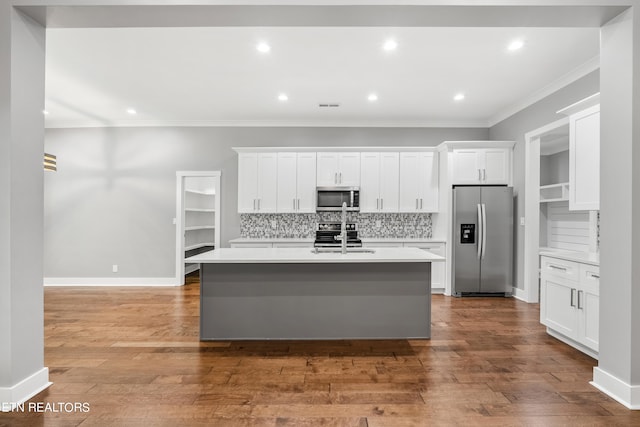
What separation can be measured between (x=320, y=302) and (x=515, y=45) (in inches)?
123

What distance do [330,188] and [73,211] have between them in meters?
4.57

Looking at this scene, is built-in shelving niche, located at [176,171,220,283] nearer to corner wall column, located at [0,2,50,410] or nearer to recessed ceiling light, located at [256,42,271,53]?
recessed ceiling light, located at [256,42,271,53]

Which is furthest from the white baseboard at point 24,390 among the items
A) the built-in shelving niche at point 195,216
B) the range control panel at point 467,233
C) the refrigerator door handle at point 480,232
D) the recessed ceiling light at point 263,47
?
the refrigerator door handle at point 480,232

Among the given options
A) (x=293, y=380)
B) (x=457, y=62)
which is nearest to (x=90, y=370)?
(x=293, y=380)

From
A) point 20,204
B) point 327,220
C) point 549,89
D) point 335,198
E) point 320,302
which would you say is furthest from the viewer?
point 327,220

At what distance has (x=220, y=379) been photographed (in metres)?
2.59

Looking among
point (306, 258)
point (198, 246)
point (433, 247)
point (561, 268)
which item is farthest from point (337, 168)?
point (561, 268)

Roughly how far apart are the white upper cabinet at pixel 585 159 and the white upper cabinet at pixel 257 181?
404 centimetres

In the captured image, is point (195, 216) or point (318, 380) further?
point (195, 216)

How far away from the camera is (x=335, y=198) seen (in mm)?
5820

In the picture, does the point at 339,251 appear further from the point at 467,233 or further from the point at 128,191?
the point at 128,191

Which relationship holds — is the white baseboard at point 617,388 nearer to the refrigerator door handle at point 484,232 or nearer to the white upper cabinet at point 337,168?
the refrigerator door handle at point 484,232

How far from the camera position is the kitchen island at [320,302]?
3.36 m

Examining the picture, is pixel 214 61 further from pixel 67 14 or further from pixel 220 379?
pixel 220 379
